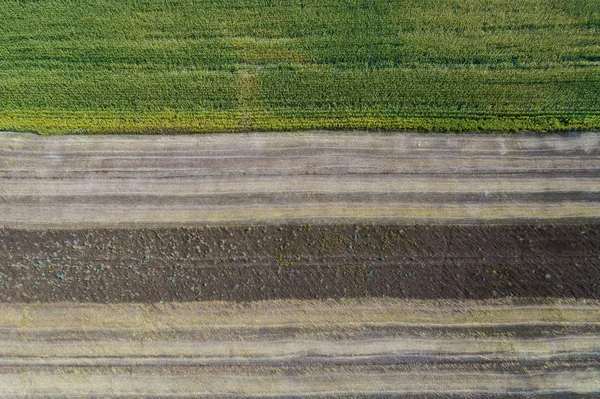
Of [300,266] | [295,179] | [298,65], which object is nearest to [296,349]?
[300,266]

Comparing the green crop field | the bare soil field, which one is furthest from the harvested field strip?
the green crop field

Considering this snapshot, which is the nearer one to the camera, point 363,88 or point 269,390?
point 269,390

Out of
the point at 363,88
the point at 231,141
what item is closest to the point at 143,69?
the point at 231,141

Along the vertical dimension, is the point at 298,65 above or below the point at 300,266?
above

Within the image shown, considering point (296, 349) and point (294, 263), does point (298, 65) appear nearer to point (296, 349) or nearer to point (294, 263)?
point (294, 263)

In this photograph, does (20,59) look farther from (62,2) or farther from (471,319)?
(471,319)

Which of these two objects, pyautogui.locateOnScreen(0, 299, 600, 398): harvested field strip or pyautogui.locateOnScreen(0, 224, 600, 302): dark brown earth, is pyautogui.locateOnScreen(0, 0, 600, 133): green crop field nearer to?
pyautogui.locateOnScreen(0, 224, 600, 302): dark brown earth
